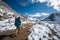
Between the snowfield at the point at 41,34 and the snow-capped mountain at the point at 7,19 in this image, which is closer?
the snowfield at the point at 41,34

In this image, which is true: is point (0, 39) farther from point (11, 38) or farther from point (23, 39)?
point (23, 39)

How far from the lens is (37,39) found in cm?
2834

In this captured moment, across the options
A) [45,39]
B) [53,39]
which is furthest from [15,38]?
[53,39]

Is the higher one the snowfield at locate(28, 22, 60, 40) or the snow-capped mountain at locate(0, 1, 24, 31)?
the snow-capped mountain at locate(0, 1, 24, 31)

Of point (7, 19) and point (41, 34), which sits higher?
point (7, 19)

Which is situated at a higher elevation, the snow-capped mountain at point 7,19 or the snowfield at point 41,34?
the snow-capped mountain at point 7,19

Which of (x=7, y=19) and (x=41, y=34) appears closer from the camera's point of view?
(x=41, y=34)

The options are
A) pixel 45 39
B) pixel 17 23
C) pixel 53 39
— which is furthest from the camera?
pixel 53 39

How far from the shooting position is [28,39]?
84.8 ft

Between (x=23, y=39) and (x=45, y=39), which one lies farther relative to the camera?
(x=45, y=39)

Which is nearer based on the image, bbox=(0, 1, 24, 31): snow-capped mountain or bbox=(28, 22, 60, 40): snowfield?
bbox=(28, 22, 60, 40): snowfield

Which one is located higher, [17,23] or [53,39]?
[17,23]

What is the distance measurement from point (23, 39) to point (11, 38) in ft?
7.67

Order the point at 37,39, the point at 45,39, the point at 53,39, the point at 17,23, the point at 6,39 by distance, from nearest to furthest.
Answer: the point at 6,39
the point at 17,23
the point at 37,39
the point at 45,39
the point at 53,39
